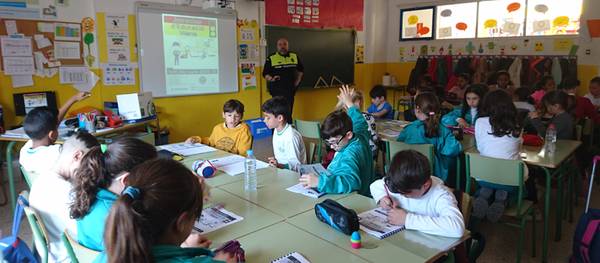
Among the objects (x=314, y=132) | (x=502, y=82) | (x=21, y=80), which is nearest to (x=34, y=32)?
(x=21, y=80)

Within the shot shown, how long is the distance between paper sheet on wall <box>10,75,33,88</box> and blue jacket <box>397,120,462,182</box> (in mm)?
3997

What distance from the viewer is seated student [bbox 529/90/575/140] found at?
3.88 meters

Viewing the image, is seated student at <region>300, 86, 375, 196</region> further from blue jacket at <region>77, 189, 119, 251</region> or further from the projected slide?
the projected slide

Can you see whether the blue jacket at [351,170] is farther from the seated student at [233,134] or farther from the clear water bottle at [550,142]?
the clear water bottle at [550,142]

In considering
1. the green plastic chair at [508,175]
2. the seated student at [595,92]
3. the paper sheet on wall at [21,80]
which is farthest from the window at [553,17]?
the paper sheet on wall at [21,80]

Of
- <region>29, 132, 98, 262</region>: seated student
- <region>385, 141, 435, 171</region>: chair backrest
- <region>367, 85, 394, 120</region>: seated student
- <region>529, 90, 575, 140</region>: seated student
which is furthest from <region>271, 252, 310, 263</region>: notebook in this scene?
<region>367, 85, 394, 120</region>: seated student

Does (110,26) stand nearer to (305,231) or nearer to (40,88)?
(40,88)

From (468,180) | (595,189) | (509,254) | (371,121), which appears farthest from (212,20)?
(595,189)

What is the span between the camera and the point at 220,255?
145cm

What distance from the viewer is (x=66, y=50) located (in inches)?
188

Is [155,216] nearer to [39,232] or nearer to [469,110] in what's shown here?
[39,232]

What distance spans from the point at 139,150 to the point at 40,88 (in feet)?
12.0

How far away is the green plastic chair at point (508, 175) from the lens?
2.69 meters

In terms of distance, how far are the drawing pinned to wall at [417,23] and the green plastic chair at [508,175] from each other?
614 cm
